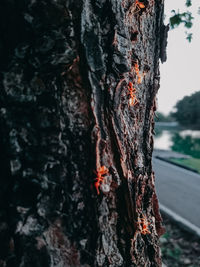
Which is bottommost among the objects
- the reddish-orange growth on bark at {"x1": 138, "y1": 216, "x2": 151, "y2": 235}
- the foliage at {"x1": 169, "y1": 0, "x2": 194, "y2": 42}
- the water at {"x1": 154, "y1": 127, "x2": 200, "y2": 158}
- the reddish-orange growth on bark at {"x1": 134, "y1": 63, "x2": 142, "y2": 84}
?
the water at {"x1": 154, "y1": 127, "x2": 200, "y2": 158}

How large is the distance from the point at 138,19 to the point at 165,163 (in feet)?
41.8

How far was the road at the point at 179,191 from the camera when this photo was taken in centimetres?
649

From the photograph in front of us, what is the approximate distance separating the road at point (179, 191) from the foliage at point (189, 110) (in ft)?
72.3

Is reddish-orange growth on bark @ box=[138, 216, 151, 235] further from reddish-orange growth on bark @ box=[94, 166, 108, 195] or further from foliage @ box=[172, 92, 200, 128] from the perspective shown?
foliage @ box=[172, 92, 200, 128]

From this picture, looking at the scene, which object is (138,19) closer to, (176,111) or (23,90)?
(23,90)

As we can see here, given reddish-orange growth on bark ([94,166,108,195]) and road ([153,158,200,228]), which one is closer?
reddish-orange growth on bark ([94,166,108,195])

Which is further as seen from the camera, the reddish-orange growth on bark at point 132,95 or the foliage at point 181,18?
the foliage at point 181,18

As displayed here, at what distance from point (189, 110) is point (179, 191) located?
86.8 ft

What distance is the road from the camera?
6.49m

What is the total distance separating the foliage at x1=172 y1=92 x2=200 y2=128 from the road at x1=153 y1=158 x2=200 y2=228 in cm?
2203

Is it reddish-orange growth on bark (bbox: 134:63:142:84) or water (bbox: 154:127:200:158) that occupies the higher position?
reddish-orange growth on bark (bbox: 134:63:142:84)

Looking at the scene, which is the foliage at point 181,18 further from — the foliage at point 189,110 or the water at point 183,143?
the foliage at point 189,110

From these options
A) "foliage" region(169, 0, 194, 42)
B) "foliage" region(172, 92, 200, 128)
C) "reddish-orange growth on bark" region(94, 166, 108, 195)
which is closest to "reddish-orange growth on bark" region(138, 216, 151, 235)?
"reddish-orange growth on bark" region(94, 166, 108, 195)

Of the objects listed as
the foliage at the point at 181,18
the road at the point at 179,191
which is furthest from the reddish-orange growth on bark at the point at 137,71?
the road at the point at 179,191
